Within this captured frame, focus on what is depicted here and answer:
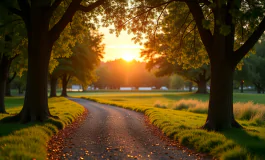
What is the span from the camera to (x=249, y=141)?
9.08 meters

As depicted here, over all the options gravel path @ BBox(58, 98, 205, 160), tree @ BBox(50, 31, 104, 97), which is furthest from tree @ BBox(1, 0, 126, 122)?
tree @ BBox(50, 31, 104, 97)

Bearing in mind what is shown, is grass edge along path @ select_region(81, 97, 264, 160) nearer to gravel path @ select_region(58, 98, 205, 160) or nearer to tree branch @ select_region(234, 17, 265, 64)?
gravel path @ select_region(58, 98, 205, 160)

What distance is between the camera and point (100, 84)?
143125mm

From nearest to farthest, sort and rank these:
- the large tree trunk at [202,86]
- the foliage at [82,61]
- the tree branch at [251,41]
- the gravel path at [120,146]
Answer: the gravel path at [120,146] < the tree branch at [251,41] < the foliage at [82,61] < the large tree trunk at [202,86]

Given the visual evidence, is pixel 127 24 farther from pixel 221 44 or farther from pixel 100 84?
pixel 100 84

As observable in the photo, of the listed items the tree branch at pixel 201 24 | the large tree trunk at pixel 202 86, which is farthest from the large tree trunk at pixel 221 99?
the large tree trunk at pixel 202 86

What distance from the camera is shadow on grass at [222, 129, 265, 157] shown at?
783 centimetres

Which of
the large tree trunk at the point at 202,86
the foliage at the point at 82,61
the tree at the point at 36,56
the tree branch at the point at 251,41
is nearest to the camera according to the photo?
the tree branch at the point at 251,41

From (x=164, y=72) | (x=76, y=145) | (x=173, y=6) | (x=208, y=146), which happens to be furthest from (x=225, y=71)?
(x=164, y=72)

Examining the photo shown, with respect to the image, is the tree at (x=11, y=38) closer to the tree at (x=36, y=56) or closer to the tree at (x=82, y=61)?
the tree at (x=36, y=56)

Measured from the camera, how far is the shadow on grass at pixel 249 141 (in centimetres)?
783

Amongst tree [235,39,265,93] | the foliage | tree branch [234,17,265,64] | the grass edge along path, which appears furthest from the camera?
tree [235,39,265,93]

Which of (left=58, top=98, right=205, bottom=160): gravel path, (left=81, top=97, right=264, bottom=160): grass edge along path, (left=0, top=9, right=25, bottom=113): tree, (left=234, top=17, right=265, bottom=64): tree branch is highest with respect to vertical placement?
(left=0, top=9, right=25, bottom=113): tree

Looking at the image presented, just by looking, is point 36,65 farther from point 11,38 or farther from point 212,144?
point 212,144
